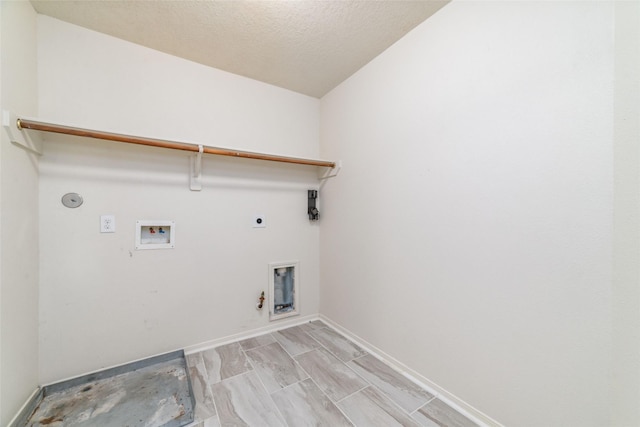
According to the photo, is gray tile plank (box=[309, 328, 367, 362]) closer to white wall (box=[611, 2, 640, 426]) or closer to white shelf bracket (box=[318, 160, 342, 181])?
white wall (box=[611, 2, 640, 426])

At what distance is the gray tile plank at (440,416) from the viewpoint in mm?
1196

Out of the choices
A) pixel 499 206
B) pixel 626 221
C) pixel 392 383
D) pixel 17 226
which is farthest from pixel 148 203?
pixel 626 221

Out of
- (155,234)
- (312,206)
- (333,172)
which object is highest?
(333,172)

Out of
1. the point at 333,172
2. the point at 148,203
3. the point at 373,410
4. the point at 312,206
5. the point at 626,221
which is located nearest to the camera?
the point at 626,221

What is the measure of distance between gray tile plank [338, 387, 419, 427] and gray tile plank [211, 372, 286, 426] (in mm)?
377

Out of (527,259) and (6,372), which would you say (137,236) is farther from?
(527,259)

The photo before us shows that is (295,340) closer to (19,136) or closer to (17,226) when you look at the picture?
(17,226)

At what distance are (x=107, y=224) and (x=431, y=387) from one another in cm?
234

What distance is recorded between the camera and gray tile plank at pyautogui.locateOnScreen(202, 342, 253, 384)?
158 cm

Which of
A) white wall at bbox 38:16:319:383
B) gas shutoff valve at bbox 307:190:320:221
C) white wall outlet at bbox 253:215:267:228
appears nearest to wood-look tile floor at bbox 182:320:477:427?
white wall at bbox 38:16:319:383

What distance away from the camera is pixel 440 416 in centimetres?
124

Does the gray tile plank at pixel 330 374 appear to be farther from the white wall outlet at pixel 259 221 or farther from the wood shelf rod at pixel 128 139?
the wood shelf rod at pixel 128 139

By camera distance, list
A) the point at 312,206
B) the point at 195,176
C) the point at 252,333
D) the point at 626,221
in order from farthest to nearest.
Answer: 1. the point at 312,206
2. the point at 252,333
3. the point at 195,176
4. the point at 626,221

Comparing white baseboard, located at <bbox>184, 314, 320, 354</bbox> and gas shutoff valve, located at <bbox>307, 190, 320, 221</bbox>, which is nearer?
white baseboard, located at <bbox>184, 314, 320, 354</bbox>
